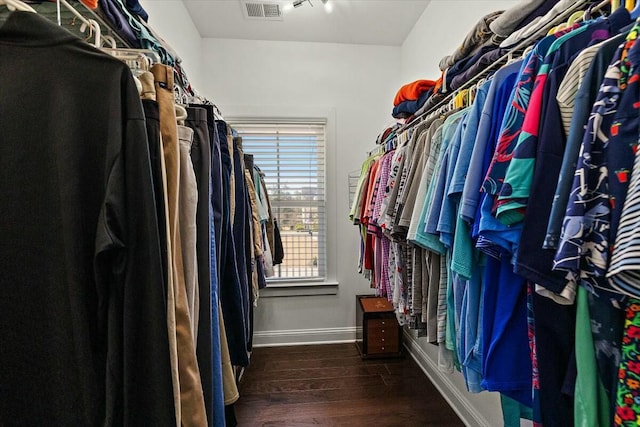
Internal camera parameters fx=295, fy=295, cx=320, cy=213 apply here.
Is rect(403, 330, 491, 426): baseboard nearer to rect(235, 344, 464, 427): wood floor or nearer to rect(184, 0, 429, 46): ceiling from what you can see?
rect(235, 344, 464, 427): wood floor

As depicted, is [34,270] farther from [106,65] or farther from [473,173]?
[473,173]

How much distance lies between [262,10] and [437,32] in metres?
1.31

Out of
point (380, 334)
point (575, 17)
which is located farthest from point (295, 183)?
point (575, 17)

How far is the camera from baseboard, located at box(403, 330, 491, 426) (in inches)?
65.3

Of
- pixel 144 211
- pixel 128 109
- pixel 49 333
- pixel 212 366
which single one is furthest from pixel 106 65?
pixel 212 366

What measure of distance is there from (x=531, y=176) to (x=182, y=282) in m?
0.76

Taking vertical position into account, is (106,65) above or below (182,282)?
above

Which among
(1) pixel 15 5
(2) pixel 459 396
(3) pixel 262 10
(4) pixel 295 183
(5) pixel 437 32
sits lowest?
(2) pixel 459 396

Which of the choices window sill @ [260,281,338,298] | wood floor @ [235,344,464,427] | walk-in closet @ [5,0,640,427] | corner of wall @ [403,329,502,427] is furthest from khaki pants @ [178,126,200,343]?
window sill @ [260,281,338,298]

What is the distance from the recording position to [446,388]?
1.95 m

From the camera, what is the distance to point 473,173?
0.75 m

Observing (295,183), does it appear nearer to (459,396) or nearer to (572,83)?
(459,396)

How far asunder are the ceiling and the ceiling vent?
0.10 feet

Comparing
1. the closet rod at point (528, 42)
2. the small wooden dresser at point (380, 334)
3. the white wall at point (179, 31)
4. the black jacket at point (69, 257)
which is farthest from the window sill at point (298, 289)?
the black jacket at point (69, 257)
